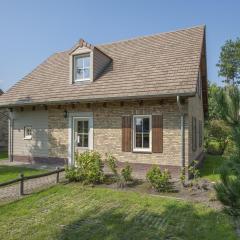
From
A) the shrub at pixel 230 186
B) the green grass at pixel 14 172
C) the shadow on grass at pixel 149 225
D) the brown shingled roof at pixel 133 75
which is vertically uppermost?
the brown shingled roof at pixel 133 75

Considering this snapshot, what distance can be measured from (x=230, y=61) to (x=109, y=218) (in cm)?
5445

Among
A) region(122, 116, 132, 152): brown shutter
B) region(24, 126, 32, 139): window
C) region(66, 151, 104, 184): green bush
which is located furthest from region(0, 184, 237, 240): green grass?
region(24, 126, 32, 139): window

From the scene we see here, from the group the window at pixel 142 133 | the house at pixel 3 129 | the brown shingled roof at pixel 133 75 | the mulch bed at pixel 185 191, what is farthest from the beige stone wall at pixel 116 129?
the house at pixel 3 129

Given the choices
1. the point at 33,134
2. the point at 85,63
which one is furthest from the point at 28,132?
the point at 85,63

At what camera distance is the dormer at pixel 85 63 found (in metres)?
13.9

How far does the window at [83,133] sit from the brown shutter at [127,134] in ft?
7.45

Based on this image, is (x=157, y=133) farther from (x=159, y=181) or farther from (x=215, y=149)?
(x=215, y=149)

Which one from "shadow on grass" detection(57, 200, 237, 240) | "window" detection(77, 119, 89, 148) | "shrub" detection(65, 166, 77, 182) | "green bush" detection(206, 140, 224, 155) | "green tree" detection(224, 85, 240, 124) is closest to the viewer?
"green tree" detection(224, 85, 240, 124)

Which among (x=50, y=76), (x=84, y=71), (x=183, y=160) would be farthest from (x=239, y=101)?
(x=50, y=76)

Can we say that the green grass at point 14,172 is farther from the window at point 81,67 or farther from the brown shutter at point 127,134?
the window at point 81,67

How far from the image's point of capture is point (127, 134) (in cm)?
1211

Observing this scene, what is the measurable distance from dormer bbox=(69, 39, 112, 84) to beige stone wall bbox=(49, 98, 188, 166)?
178 cm

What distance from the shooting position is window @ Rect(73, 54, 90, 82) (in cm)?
1433

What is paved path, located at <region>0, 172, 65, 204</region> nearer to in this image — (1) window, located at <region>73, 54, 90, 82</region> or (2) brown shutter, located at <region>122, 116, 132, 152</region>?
(2) brown shutter, located at <region>122, 116, 132, 152</region>
